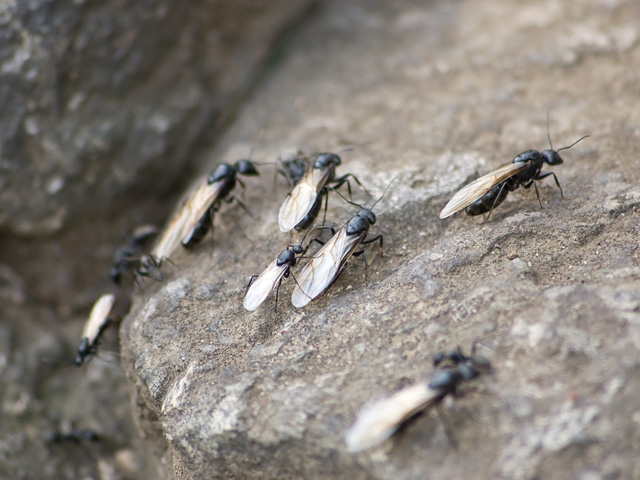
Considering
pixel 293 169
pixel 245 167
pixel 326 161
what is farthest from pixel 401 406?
pixel 245 167

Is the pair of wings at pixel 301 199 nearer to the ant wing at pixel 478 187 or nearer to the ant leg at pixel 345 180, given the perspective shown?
the ant leg at pixel 345 180

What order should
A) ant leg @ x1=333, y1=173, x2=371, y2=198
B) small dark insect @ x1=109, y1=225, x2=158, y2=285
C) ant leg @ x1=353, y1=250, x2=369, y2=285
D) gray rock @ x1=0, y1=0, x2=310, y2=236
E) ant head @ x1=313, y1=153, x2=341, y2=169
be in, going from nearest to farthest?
ant leg @ x1=353, y1=250, x2=369, y2=285
ant leg @ x1=333, y1=173, x2=371, y2=198
ant head @ x1=313, y1=153, x2=341, y2=169
gray rock @ x1=0, y1=0, x2=310, y2=236
small dark insect @ x1=109, y1=225, x2=158, y2=285

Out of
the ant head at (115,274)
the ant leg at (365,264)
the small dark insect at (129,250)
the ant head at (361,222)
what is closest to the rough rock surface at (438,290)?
the ant leg at (365,264)

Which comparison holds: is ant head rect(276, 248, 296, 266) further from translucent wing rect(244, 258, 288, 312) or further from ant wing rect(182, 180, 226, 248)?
ant wing rect(182, 180, 226, 248)

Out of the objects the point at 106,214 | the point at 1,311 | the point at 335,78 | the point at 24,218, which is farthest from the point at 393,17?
the point at 1,311

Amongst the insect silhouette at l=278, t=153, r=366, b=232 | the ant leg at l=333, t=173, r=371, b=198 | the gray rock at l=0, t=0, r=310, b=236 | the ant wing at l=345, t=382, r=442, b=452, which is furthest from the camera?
the gray rock at l=0, t=0, r=310, b=236

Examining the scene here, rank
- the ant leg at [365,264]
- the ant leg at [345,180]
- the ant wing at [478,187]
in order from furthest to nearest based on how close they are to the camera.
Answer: the ant leg at [345,180] < the ant wing at [478,187] < the ant leg at [365,264]

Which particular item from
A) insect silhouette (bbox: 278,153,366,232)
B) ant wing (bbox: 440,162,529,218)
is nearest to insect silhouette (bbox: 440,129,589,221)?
ant wing (bbox: 440,162,529,218)
